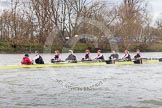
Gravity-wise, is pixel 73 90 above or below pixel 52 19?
below

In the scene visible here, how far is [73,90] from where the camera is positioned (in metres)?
23.2

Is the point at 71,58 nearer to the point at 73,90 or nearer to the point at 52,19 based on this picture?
the point at 73,90

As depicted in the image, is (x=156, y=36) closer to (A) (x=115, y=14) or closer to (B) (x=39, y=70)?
(A) (x=115, y=14)

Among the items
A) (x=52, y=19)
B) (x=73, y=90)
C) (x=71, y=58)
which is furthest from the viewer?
(x=52, y=19)

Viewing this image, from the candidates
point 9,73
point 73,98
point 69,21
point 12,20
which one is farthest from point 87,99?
point 12,20

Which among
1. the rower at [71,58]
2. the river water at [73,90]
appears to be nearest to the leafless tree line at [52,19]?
the rower at [71,58]

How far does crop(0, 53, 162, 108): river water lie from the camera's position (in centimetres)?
1880

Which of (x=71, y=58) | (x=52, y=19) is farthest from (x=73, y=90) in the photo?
(x=52, y=19)

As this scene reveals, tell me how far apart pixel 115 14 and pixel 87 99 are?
47.2 meters

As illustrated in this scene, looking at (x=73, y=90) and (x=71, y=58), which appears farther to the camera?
(x=71, y=58)

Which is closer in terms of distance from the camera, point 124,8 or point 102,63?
point 102,63

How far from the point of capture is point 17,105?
18281 mm

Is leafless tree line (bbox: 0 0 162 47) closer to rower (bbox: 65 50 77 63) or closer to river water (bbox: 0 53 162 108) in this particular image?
rower (bbox: 65 50 77 63)

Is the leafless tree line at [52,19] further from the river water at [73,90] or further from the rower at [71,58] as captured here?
the river water at [73,90]
